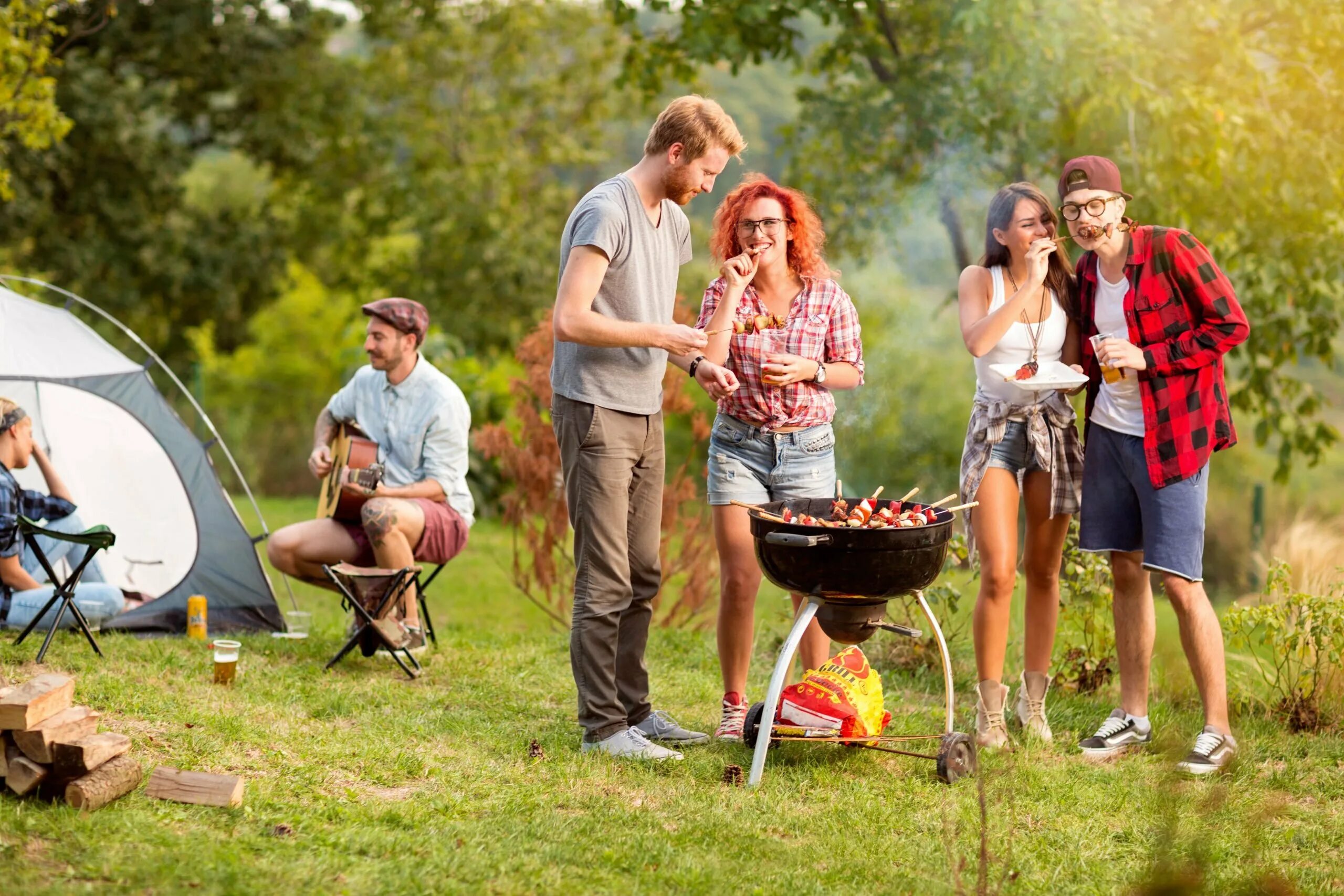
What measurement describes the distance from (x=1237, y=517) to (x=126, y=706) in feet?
34.5

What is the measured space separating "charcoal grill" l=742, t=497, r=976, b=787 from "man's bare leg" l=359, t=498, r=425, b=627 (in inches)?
67.6

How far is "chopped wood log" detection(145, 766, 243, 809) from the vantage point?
3143 millimetres

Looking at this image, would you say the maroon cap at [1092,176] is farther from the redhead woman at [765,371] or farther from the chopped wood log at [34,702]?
the chopped wood log at [34,702]

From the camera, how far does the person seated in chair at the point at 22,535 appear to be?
479 centimetres

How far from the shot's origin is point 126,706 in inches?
157

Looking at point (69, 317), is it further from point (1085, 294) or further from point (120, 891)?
point (1085, 294)

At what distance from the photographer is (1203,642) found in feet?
13.0

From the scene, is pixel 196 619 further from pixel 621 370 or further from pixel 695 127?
pixel 695 127

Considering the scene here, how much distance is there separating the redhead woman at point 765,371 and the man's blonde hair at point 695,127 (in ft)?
1.20

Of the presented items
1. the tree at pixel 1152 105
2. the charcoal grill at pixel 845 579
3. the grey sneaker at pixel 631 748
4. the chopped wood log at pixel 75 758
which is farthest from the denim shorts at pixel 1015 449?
the tree at pixel 1152 105

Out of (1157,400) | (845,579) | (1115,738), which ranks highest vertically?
(1157,400)

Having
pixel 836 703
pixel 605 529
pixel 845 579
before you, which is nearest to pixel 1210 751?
pixel 836 703

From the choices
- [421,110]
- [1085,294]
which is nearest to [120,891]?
[1085,294]

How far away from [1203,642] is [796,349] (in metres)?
1.56
